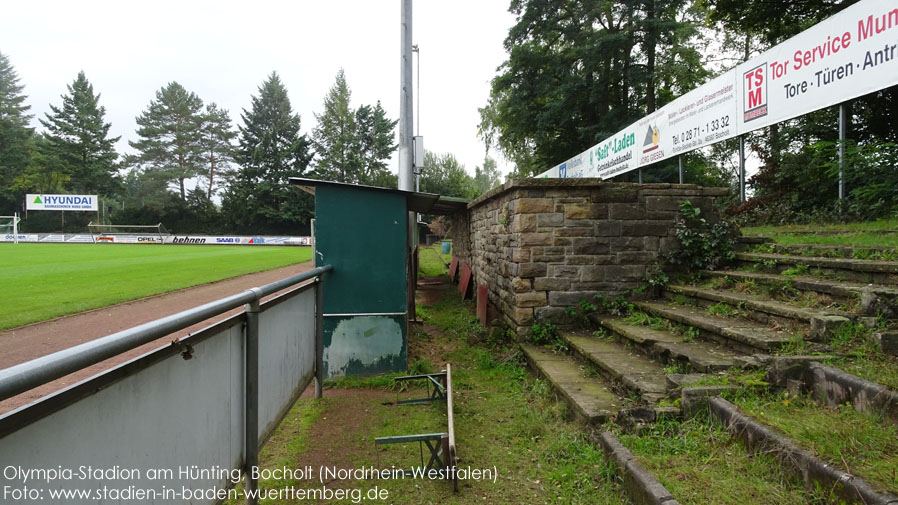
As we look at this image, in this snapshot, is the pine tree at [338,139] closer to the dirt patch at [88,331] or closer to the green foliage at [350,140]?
the green foliage at [350,140]

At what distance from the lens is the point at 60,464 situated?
3.52 feet

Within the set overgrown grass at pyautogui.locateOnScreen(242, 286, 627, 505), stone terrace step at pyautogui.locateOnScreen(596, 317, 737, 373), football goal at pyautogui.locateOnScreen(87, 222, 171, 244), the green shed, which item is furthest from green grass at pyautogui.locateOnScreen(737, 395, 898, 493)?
football goal at pyautogui.locateOnScreen(87, 222, 171, 244)

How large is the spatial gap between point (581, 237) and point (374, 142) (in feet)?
158

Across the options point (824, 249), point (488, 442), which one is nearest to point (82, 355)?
point (488, 442)

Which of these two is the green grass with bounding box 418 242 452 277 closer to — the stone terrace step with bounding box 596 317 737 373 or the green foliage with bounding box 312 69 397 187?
the stone terrace step with bounding box 596 317 737 373

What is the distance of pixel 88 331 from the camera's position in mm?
6520

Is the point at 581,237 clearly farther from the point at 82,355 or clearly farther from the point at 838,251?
the point at 82,355

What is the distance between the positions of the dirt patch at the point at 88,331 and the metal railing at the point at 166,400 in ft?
5.93

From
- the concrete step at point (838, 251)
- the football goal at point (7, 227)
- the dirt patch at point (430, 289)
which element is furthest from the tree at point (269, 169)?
the concrete step at point (838, 251)

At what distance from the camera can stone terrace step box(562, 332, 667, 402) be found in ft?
10.5

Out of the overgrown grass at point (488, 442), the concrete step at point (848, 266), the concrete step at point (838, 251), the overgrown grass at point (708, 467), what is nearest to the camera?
the overgrown grass at point (708, 467)

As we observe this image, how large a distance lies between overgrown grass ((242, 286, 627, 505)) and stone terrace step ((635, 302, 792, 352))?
138 centimetres

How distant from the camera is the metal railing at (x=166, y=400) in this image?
1010 millimetres

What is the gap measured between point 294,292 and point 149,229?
50110 millimetres
